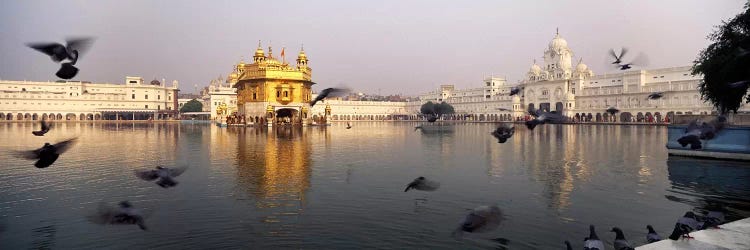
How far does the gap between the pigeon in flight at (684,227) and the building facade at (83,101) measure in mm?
116794

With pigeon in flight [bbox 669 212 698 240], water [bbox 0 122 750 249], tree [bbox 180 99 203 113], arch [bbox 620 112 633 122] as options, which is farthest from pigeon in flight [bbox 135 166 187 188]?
tree [bbox 180 99 203 113]

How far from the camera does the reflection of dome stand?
102m

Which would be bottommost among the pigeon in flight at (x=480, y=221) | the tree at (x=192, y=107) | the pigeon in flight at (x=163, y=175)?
the pigeon in flight at (x=480, y=221)

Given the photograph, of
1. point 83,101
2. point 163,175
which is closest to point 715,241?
point 163,175

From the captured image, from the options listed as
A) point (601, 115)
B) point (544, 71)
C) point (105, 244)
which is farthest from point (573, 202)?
point (544, 71)

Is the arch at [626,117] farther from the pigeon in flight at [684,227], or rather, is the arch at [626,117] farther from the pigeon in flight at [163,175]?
the pigeon in flight at [163,175]


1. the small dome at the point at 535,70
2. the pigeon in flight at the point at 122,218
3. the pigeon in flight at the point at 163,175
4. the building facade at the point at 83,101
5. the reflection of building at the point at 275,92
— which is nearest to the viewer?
the pigeon in flight at the point at 122,218

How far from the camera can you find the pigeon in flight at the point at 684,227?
6.28 metres

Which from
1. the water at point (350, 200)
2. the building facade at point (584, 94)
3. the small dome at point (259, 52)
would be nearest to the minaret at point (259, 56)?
the small dome at point (259, 52)

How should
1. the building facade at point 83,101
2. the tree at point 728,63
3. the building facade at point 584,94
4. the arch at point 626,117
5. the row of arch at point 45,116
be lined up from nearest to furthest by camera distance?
the tree at point 728,63 < the building facade at point 584,94 < the arch at point 626,117 < the row of arch at point 45,116 < the building facade at point 83,101

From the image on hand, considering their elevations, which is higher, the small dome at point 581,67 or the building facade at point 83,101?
the small dome at point 581,67

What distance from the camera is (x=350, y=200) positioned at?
10500mm

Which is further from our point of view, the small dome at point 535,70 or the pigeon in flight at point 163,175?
the small dome at point 535,70

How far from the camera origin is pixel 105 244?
7277 mm
